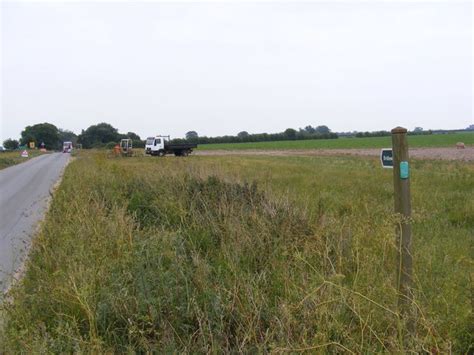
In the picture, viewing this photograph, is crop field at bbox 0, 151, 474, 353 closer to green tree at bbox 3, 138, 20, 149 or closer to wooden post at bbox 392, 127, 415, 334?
wooden post at bbox 392, 127, 415, 334

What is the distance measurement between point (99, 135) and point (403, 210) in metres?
119

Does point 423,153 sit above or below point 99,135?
below

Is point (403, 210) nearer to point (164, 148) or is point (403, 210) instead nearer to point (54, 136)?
point (164, 148)

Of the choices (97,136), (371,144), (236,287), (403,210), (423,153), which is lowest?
(423,153)

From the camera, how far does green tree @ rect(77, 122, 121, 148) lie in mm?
112125

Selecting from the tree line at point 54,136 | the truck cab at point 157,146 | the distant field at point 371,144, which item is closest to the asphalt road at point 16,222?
the truck cab at point 157,146

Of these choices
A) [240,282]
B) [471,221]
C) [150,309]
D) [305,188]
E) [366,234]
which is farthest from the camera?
[305,188]

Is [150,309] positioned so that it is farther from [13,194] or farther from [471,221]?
[13,194]

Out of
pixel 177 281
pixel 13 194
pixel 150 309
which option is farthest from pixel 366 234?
pixel 13 194

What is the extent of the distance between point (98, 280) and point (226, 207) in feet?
8.13

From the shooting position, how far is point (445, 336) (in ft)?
9.20

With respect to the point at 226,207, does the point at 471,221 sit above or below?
below

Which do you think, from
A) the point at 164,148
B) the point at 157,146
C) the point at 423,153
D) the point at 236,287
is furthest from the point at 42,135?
the point at 236,287

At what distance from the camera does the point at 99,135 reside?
372ft
